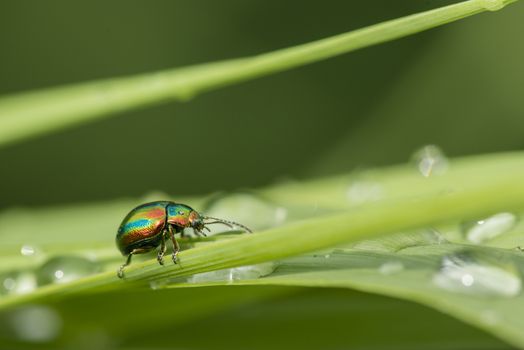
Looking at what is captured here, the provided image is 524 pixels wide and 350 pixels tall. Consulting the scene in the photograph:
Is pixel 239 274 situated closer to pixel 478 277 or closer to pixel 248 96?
pixel 478 277

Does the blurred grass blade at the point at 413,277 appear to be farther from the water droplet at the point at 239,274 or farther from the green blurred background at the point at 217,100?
the green blurred background at the point at 217,100

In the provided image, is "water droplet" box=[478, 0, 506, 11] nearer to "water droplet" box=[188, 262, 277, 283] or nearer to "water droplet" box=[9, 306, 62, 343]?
"water droplet" box=[188, 262, 277, 283]

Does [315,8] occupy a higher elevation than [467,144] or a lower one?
higher

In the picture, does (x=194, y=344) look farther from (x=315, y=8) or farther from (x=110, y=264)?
(x=315, y=8)

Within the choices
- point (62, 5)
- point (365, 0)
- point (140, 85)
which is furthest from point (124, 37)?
point (140, 85)

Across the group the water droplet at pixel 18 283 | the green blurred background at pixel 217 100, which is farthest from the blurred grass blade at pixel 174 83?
the green blurred background at pixel 217 100

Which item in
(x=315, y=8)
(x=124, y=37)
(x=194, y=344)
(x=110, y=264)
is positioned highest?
(x=124, y=37)

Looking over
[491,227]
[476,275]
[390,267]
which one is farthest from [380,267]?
[491,227]
